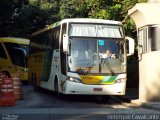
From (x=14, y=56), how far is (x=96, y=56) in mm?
17865

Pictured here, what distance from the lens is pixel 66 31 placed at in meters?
21.5

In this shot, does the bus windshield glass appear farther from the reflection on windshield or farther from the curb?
the curb

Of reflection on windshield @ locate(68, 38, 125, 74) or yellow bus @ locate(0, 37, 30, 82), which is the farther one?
yellow bus @ locate(0, 37, 30, 82)

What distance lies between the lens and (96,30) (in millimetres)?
21750

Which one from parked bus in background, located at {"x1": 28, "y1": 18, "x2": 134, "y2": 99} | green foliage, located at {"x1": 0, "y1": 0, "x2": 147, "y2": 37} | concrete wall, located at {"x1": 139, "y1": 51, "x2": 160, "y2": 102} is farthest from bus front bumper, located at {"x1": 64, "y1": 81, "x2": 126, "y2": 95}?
green foliage, located at {"x1": 0, "y1": 0, "x2": 147, "y2": 37}

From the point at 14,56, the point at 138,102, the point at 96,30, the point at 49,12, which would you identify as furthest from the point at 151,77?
the point at 49,12

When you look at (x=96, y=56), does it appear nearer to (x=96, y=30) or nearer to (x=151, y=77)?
(x=96, y=30)

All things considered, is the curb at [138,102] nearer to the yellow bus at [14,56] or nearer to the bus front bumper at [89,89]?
the bus front bumper at [89,89]

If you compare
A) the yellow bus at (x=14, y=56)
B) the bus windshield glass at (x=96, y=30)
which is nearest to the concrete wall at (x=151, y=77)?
the bus windshield glass at (x=96, y=30)

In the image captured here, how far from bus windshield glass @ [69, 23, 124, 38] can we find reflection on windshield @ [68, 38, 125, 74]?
248 mm

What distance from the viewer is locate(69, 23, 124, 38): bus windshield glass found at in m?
21.5

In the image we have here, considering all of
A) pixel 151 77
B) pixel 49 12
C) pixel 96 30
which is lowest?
pixel 151 77

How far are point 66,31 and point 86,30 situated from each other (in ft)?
2.81

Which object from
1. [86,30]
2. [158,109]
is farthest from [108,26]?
[158,109]
